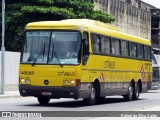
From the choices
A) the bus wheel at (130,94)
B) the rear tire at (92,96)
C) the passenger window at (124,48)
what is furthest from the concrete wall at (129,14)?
the rear tire at (92,96)

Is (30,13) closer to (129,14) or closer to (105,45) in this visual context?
(105,45)

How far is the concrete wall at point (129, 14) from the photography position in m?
61.7

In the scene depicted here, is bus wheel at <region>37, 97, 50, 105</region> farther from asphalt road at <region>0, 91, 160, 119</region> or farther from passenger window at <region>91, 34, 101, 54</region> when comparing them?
passenger window at <region>91, 34, 101, 54</region>

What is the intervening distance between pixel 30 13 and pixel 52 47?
22.7 meters

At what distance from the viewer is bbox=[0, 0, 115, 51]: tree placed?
147 feet

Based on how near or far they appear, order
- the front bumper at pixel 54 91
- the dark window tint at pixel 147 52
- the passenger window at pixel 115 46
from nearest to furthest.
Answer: the front bumper at pixel 54 91, the passenger window at pixel 115 46, the dark window tint at pixel 147 52

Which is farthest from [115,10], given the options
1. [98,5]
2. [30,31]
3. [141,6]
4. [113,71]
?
[30,31]

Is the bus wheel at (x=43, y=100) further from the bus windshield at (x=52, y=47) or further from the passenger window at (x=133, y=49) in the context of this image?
the passenger window at (x=133, y=49)

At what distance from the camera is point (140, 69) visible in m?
32.2

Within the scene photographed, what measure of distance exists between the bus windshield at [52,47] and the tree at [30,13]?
67.7ft

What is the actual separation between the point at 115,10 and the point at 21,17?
20.2 meters

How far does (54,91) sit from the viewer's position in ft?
75.1

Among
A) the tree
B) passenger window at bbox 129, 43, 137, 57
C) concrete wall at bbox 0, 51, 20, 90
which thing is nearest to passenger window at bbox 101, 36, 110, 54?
passenger window at bbox 129, 43, 137, 57

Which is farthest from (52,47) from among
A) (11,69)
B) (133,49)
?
(11,69)
